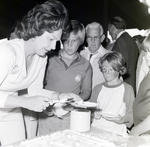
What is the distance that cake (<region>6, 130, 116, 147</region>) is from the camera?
34.2 inches

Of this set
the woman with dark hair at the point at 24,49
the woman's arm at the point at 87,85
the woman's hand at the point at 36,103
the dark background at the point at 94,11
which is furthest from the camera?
the dark background at the point at 94,11

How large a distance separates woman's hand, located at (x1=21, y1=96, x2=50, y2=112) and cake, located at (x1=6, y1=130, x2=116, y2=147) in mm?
146

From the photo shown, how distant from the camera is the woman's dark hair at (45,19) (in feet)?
3.84

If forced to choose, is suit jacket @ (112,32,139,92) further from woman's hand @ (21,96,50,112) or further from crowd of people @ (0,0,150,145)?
woman's hand @ (21,96,50,112)

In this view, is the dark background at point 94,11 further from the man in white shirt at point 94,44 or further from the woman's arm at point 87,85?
the woman's arm at point 87,85

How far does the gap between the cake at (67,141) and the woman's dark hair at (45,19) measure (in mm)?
575

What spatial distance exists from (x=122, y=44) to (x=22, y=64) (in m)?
1.06

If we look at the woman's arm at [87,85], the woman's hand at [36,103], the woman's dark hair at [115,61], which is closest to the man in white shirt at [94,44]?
the woman's arm at [87,85]

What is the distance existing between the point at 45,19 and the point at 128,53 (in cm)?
101

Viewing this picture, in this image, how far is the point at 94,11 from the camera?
262 cm

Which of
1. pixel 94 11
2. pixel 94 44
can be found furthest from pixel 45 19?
pixel 94 11

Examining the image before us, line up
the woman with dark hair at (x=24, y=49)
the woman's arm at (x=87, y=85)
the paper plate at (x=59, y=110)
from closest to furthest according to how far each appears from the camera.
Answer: the woman with dark hair at (x=24, y=49)
the paper plate at (x=59, y=110)
the woman's arm at (x=87, y=85)

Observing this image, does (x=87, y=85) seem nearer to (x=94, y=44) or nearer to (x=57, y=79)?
(x=57, y=79)

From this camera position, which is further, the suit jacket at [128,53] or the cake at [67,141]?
the suit jacket at [128,53]
